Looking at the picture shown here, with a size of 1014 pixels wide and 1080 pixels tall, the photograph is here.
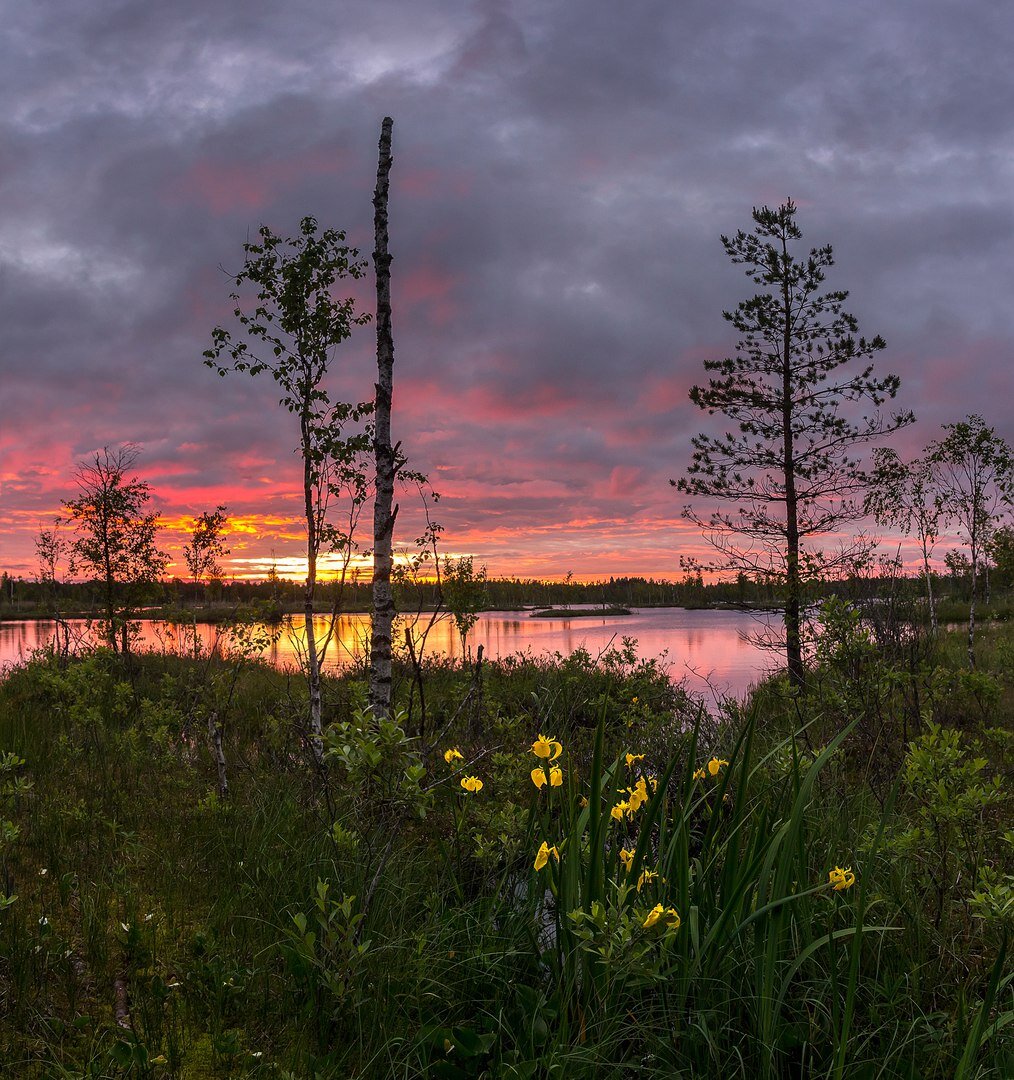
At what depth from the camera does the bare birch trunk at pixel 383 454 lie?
25.2ft

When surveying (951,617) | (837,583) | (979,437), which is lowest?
(951,617)

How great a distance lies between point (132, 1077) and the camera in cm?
302

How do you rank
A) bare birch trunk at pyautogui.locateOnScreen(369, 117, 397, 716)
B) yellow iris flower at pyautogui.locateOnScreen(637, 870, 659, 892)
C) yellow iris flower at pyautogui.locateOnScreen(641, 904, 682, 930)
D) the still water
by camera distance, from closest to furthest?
yellow iris flower at pyautogui.locateOnScreen(641, 904, 682, 930)
yellow iris flower at pyautogui.locateOnScreen(637, 870, 659, 892)
bare birch trunk at pyautogui.locateOnScreen(369, 117, 397, 716)
the still water

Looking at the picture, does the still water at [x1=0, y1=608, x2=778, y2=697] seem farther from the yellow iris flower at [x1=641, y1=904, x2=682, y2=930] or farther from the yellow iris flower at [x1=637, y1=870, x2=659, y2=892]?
the yellow iris flower at [x1=641, y1=904, x2=682, y2=930]

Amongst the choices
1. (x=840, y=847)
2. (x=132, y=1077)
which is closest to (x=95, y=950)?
(x=132, y=1077)

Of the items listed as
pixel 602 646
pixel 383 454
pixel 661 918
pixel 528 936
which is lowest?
pixel 602 646

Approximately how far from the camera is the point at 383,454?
808 centimetres

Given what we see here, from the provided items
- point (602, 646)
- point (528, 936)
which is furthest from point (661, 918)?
point (602, 646)

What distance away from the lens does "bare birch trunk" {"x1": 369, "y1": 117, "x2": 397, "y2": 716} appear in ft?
25.2

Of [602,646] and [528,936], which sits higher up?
[528,936]

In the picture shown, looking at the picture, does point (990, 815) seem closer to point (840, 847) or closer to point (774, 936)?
point (840, 847)

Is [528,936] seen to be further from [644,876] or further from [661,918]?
[661,918]

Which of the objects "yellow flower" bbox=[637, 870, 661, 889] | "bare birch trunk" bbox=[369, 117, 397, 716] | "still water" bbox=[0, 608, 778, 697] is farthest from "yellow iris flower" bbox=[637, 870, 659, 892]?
"still water" bbox=[0, 608, 778, 697]

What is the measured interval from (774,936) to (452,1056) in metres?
1.50
